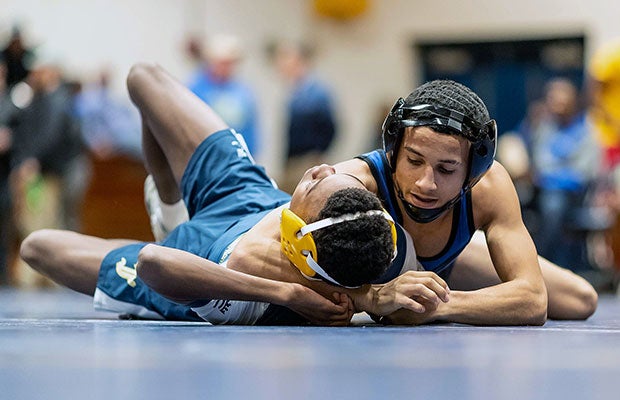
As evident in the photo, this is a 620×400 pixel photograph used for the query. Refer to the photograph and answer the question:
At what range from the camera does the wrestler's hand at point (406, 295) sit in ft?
10.8

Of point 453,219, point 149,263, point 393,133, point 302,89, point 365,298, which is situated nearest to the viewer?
point 149,263

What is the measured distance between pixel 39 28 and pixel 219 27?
214 centimetres

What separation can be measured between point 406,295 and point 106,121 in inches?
351

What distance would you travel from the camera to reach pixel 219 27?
1433 cm

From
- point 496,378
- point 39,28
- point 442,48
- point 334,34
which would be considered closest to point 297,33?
point 334,34

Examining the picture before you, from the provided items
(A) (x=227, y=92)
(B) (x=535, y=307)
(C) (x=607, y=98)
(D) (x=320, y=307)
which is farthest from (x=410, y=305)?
(C) (x=607, y=98)

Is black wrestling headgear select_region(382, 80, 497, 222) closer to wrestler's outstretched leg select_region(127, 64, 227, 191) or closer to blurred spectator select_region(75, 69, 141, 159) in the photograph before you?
wrestler's outstretched leg select_region(127, 64, 227, 191)

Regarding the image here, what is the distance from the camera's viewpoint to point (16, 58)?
449 inches

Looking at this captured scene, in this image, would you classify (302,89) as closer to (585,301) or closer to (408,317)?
(585,301)

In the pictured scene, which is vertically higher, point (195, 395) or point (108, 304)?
point (195, 395)

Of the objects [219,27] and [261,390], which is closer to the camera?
[261,390]

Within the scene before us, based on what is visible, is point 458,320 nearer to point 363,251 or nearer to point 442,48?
point 363,251

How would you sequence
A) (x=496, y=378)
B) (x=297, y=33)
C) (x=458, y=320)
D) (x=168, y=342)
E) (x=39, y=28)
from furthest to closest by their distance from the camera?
(x=297, y=33) → (x=39, y=28) → (x=458, y=320) → (x=168, y=342) → (x=496, y=378)

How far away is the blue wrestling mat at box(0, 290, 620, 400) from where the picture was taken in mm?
1994
